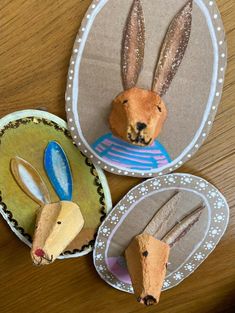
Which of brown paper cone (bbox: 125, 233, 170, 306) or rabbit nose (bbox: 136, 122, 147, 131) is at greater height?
rabbit nose (bbox: 136, 122, 147, 131)

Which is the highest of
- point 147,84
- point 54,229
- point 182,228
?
point 147,84

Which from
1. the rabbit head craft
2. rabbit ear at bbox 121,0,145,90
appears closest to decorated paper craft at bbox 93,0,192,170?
rabbit ear at bbox 121,0,145,90

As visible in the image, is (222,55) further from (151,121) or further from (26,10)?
(26,10)

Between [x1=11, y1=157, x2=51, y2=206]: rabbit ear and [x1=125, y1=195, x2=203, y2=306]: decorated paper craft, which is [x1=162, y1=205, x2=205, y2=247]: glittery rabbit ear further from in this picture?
[x1=11, y1=157, x2=51, y2=206]: rabbit ear

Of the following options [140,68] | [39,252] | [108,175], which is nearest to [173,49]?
[140,68]

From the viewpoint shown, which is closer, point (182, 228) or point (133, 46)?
point (133, 46)

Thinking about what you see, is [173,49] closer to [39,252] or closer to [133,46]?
[133,46]

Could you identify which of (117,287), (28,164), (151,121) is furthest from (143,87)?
(117,287)
